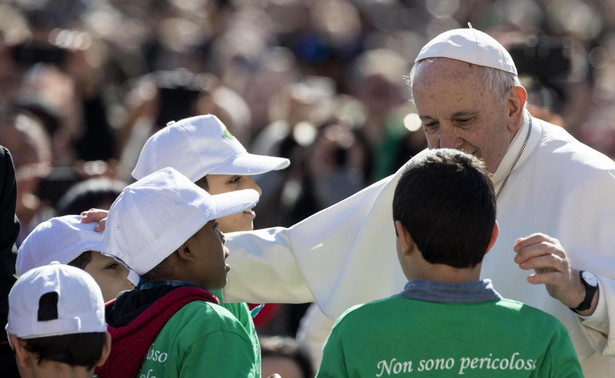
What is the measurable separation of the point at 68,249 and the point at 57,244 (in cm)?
A: 5

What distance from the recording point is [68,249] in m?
4.35

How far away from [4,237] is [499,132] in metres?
1.68

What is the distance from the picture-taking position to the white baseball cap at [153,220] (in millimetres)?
3639

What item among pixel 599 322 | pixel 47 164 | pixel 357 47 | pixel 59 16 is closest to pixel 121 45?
pixel 59 16

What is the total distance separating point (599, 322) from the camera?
3664 millimetres

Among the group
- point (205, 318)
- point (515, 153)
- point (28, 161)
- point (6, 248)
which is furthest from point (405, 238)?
point (28, 161)

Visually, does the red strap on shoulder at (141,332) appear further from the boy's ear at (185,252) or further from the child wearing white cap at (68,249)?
the child wearing white cap at (68,249)

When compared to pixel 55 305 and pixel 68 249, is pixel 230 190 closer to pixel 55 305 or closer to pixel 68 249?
pixel 68 249

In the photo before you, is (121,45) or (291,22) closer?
(121,45)

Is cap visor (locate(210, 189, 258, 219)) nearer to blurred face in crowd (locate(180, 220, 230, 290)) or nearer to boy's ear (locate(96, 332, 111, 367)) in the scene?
blurred face in crowd (locate(180, 220, 230, 290))

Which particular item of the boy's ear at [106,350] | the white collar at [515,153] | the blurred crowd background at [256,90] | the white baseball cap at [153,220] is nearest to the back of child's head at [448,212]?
the white baseball cap at [153,220]

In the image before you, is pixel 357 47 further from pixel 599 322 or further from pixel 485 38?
pixel 599 322

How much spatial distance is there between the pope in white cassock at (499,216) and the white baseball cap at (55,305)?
994mm

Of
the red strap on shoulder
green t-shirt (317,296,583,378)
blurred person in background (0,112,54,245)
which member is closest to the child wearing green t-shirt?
green t-shirt (317,296,583,378)
